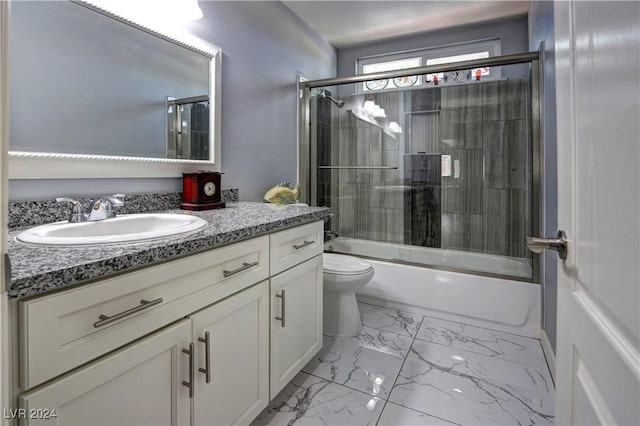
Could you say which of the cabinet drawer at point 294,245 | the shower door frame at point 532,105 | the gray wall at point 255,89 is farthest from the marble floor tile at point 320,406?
the shower door frame at point 532,105

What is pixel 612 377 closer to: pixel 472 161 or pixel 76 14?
pixel 76 14

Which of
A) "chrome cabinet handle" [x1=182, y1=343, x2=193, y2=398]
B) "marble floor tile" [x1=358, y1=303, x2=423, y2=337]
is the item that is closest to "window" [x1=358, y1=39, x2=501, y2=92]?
"marble floor tile" [x1=358, y1=303, x2=423, y2=337]

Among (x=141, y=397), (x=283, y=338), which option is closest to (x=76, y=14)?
(x=141, y=397)

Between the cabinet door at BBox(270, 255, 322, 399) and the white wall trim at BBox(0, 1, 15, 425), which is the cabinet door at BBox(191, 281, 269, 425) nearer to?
the cabinet door at BBox(270, 255, 322, 399)

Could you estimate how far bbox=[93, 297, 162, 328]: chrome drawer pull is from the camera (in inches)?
29.1

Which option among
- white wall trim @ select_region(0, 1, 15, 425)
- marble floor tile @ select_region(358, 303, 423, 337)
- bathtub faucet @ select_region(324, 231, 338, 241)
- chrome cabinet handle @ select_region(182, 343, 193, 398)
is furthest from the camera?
bathtub faucet @ select_region(324, 231, 338, 241)

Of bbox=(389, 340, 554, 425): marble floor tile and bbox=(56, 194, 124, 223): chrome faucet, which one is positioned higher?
bbox=(56, 194, 124, 223): chrome faucet

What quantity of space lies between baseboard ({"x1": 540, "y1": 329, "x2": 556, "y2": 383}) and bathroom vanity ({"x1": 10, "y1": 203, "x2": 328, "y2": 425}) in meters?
1.34

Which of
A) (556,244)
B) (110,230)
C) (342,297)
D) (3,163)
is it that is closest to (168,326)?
(110,230)

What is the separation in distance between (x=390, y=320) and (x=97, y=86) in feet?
7.11

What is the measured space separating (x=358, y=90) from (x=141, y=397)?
2.81m

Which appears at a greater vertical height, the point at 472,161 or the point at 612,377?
the point at 472,161

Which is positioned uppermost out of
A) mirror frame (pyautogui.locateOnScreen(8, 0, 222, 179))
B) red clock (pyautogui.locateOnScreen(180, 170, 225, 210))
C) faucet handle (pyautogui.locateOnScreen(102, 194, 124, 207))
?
mirror frame (pyautogui.locateOnScreen(8, 0, 222, 179))

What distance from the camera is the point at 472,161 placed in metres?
2.79
